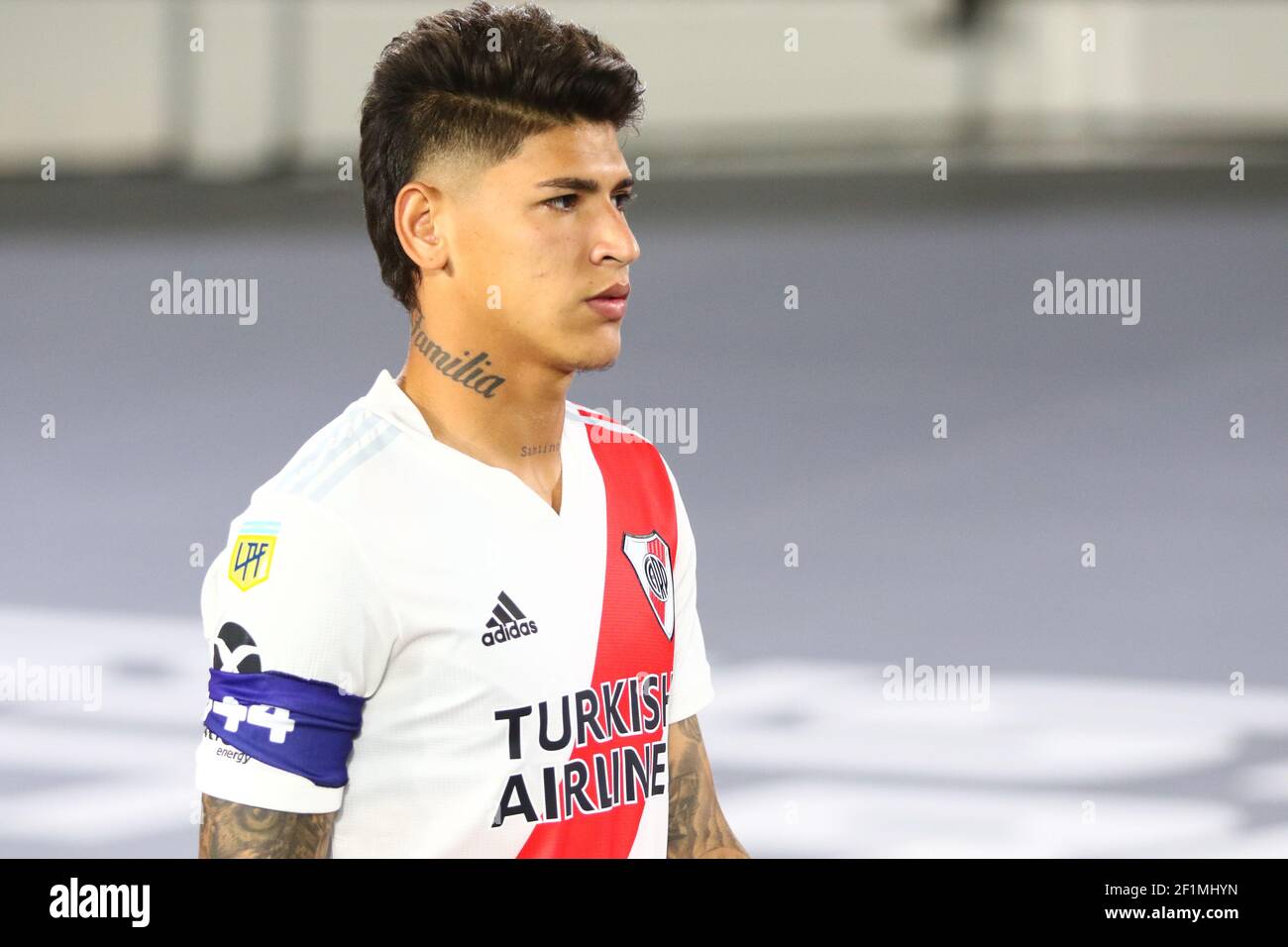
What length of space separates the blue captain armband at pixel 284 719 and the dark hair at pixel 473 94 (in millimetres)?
570

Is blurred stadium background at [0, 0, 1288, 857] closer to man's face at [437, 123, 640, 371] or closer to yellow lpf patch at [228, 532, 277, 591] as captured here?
man's face at [437, 123, 640, 371]

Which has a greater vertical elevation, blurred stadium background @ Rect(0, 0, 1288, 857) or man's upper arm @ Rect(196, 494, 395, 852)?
blurred stadium background @ Rect(0, 0, 1288, 857)

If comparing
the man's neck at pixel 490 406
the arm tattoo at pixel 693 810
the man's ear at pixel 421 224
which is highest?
the man's ear at pixel 421 224

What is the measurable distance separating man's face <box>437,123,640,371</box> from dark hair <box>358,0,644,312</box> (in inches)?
1.3

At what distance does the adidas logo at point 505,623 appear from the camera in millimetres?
1820

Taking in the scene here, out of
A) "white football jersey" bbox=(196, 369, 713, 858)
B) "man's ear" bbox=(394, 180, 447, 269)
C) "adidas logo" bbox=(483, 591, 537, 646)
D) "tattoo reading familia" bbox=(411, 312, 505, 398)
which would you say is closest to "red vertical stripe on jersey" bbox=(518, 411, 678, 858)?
"white football jersey" bbox=(196, 369, 713, 858)

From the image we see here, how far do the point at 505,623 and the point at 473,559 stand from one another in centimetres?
9

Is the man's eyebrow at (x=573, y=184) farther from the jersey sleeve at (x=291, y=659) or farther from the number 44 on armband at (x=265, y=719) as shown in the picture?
the number 44 on armband at (x=265, y=719)

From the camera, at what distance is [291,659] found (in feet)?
5.49

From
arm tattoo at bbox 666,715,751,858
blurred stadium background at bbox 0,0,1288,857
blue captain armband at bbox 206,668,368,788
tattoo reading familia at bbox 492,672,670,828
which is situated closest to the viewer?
blue captain armband at bbox 206,668,368,788

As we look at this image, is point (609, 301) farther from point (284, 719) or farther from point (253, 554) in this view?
point (284, 719)

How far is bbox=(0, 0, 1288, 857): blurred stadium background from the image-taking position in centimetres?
528

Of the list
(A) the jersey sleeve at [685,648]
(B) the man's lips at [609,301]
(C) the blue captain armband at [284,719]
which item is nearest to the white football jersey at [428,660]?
(C) the blue captain armband at [284,719]
